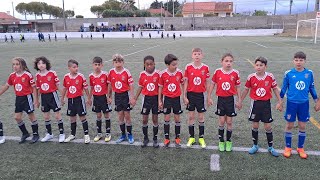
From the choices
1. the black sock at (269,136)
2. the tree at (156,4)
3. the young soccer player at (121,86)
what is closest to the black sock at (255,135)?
the black sock at (269,136)

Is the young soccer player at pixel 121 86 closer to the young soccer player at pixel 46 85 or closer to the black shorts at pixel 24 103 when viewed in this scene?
the young soccer player at pixel 46 85

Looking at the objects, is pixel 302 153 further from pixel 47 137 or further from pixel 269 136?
pixel 47 137

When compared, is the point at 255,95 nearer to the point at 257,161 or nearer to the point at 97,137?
the point at 257,161

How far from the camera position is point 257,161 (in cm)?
448

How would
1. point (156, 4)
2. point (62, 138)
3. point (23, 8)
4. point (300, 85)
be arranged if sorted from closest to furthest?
point (300, 85) → point (62, 138) → point (23, 8) → point (156, 4)

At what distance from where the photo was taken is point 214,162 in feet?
14.7

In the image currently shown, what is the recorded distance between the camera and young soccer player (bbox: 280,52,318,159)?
4.46m

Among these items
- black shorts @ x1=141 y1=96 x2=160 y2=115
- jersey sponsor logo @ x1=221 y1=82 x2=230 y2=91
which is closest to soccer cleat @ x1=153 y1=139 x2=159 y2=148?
black shorts @ x1=141 y1=96 x2=160 y2=115

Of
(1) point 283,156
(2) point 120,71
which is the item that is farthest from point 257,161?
(2) point 120,71

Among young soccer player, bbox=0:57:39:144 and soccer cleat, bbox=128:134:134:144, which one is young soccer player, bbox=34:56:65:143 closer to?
young soccer player, bbox=0:57:39:144

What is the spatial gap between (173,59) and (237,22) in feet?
218

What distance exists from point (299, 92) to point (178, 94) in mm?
1930

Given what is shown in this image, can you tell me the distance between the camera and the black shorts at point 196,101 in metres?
5.00

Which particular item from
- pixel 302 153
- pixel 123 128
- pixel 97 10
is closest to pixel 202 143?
pixel 123 128
